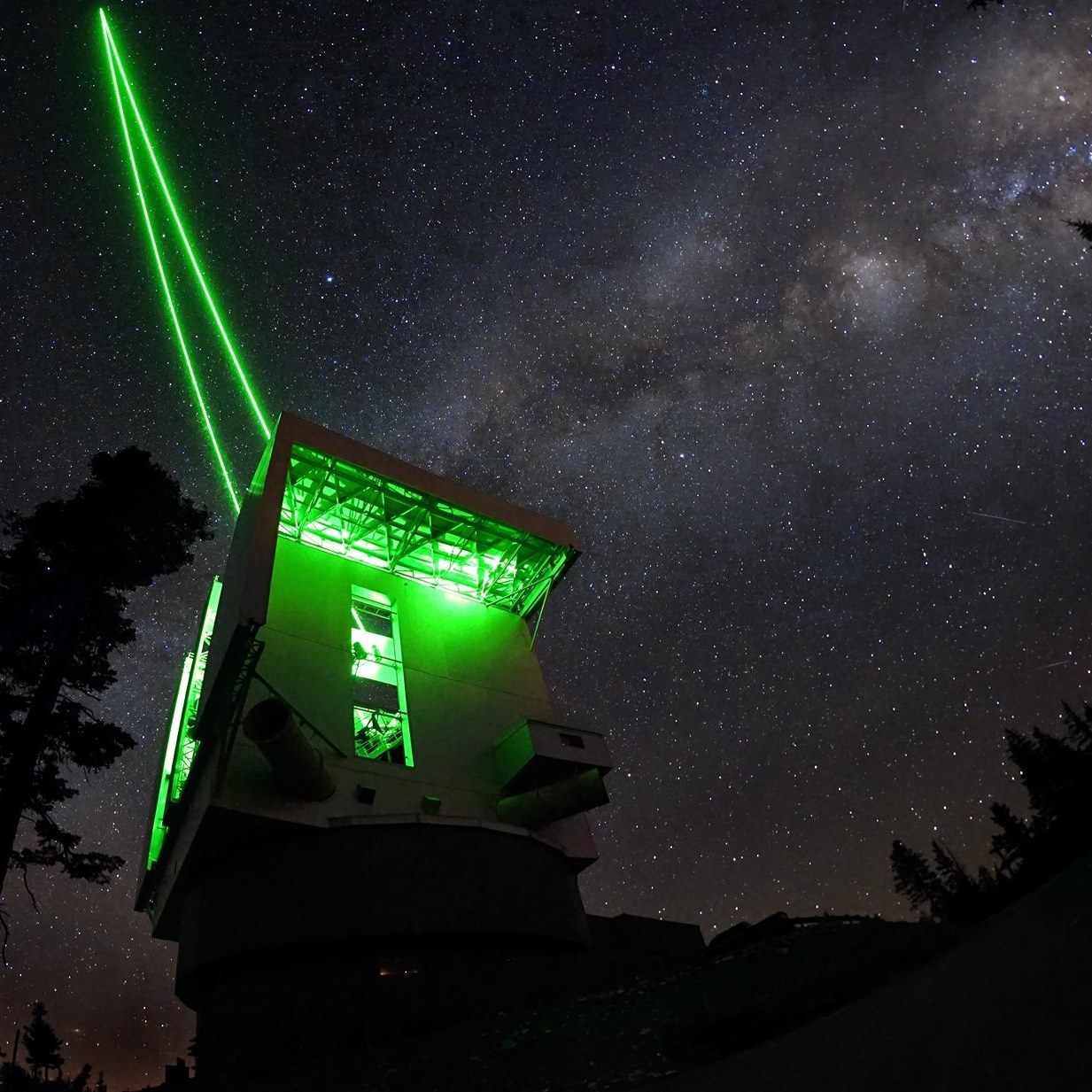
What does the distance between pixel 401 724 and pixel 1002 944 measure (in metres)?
17.9

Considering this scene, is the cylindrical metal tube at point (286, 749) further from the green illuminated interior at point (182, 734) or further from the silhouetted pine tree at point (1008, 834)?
the silhouetted pine tree at point (1008, 834)

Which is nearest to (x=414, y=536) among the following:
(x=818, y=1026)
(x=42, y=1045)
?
(x=818, y=1026)

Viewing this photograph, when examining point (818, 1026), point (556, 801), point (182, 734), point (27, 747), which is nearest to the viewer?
point (818, 1026)

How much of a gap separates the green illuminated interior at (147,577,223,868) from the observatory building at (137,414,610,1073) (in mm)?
111

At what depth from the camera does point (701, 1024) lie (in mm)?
9828

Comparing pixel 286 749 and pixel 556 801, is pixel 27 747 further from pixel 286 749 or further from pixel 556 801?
pixel 556 801

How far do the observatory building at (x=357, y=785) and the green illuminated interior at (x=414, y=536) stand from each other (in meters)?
0.10

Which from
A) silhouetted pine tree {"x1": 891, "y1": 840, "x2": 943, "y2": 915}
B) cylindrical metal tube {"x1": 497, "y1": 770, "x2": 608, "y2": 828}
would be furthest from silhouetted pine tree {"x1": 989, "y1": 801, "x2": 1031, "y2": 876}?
cylindrical metal tube {"x1": 497, "y1": 770, "x2": 608, "y2": 828}

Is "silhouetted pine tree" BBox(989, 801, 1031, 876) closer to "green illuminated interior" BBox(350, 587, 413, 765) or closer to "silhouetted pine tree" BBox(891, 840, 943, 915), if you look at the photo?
"silhouetted pine tree" BBox(891, 840, 943, 915)

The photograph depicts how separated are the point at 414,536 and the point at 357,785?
9.14 meters

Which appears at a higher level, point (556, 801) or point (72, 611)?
point (72, 611)

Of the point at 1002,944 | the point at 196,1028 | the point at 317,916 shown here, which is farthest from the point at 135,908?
the point at 1002,944

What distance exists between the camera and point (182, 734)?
2314 centimetres

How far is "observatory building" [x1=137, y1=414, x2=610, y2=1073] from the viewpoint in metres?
17.1
